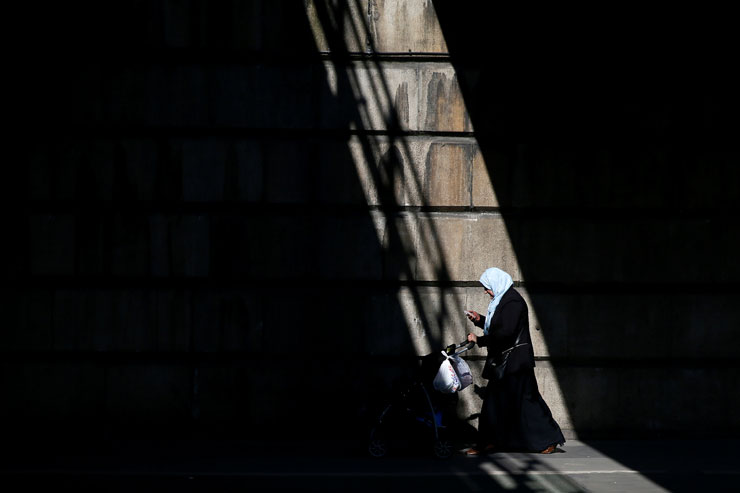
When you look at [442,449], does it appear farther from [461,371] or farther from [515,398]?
[515,398]

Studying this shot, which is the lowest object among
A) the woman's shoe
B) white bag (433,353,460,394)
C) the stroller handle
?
the woman's shoe

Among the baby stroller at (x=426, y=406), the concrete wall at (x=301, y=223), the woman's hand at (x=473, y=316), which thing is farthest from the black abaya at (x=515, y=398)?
the concrete wall at (x=301, y=223)

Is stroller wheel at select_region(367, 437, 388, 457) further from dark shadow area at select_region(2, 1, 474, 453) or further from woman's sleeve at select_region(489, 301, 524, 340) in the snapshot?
woman's sleeve at select_region(489, 301, 524, 340)

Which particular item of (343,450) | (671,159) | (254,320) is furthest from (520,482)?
(671,159)

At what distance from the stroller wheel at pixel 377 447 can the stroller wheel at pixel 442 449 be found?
0.48m

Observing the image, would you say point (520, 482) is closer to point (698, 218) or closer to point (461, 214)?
point (461, 214)

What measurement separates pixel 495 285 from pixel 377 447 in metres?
1.85

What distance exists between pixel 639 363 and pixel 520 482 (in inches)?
98.9

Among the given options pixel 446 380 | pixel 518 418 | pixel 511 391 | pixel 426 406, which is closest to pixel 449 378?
pixel 446 380

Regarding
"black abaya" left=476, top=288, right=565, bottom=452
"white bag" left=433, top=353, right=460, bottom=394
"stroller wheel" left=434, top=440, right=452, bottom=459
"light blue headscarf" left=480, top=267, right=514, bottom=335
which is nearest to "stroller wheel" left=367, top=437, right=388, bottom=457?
"stroller wheel" left=434, top=440, right=452, bottom=459

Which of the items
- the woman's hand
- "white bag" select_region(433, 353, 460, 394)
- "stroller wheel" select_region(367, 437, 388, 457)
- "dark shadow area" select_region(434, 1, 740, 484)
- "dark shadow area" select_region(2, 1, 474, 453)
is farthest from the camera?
"dark shadow area" select_region(434, 1, 740, 484)

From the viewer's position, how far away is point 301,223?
855cm

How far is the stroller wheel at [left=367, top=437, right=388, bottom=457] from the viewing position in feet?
25.2

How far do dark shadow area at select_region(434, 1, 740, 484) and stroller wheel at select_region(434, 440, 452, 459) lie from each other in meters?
1.68
